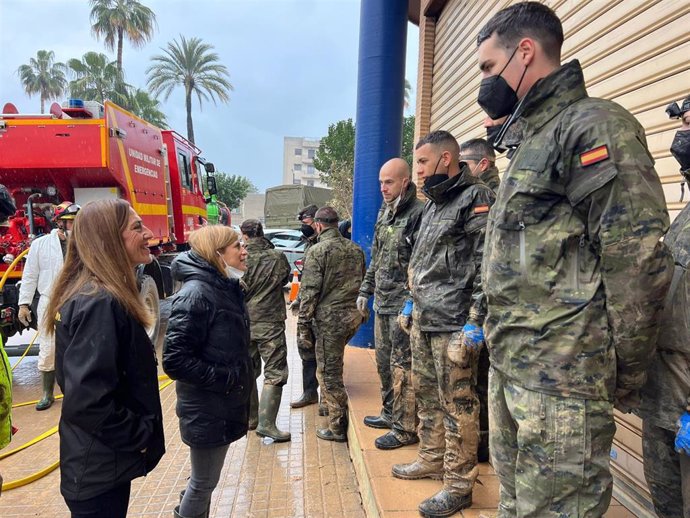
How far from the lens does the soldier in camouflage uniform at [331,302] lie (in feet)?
12.1

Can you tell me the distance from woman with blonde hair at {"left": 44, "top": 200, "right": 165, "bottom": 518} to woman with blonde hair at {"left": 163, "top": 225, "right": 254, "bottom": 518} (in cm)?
25

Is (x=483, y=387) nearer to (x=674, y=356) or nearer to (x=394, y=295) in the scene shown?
(x=394, y=295)

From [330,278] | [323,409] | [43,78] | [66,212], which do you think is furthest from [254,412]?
[43,78]

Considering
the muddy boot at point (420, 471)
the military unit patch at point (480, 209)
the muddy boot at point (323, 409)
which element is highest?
the military unit patch at point (480, 209)

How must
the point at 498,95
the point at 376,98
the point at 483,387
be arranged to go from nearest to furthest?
the point at 498,95
the point at 483,387
the point at 376,98

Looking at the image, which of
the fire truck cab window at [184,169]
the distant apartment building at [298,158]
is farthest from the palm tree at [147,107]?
the distant apartment building at [298,158]

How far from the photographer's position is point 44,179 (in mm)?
5801

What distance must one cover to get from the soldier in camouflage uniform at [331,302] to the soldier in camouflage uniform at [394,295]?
286 millimetres

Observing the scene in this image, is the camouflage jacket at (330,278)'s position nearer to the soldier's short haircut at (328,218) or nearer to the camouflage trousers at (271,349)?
the soldier's short haircut at (328,218)

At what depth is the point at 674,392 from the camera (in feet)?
4.93

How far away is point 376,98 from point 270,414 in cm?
396

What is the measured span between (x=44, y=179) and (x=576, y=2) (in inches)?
241

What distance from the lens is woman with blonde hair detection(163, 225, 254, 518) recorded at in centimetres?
210

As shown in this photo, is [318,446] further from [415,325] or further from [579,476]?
[579,476]
